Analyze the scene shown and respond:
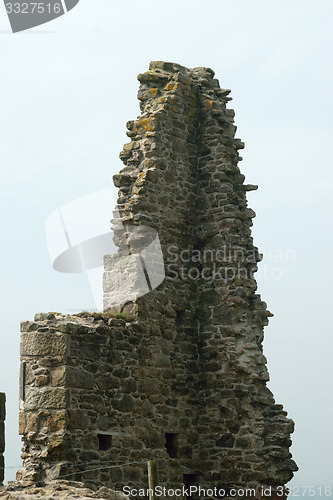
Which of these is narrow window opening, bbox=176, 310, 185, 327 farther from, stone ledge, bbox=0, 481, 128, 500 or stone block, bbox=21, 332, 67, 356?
stone ledge, bbox=0, 481, 128, 500

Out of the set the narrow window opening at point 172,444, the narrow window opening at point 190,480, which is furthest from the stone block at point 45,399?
the narrow window opening at point 190,480

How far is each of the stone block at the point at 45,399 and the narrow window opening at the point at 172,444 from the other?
2.90m

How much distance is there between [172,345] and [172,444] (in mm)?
1739

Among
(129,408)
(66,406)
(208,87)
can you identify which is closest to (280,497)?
(129,408)

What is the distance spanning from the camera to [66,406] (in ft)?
54.3

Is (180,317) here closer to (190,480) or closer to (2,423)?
(190,480)

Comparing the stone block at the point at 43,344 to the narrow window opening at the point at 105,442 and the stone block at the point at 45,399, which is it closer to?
the stone block at the point at 45,399

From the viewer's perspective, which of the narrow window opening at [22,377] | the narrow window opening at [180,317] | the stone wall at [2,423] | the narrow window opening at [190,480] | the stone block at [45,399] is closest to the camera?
the stone wall at [2,423]

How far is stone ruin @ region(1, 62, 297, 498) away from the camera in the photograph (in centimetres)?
1683

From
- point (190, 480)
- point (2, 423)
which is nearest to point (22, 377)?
point (2, 423)

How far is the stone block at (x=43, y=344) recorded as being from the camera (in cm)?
1678

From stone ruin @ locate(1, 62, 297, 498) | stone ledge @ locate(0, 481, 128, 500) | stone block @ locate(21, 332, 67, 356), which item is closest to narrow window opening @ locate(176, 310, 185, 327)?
stone ruin @ locate(1, 62, 297, 498)

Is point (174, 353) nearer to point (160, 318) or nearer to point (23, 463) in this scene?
point (160, 318)

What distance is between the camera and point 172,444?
18.9 m
